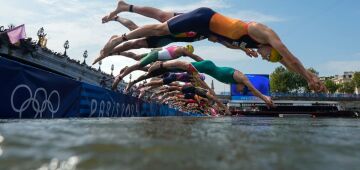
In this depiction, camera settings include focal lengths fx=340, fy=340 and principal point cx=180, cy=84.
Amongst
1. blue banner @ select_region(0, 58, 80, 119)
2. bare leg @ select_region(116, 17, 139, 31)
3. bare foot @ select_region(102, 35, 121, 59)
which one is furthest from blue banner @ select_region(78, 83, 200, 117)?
bare leg @ select_region(116, 17, 139, 31)

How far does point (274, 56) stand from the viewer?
8.05 meters

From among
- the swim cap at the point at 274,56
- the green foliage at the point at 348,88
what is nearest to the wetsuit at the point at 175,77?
the swim cap at the point at 274,56

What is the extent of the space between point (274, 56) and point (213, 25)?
1642 mm

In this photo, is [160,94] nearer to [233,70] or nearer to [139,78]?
[139,78]

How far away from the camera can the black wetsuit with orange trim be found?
8.15m

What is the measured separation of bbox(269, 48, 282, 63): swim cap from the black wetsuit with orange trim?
1.51 ft

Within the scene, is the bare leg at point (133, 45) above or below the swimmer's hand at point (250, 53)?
above

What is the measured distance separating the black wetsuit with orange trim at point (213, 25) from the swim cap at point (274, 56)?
460mm

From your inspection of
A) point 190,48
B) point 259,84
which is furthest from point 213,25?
point 259,84

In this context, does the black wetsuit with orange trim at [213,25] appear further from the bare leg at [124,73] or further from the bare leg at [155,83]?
the bare leg at [155,83]

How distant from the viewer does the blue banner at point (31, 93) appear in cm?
686

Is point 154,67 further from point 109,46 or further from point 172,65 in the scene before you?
point 109,46

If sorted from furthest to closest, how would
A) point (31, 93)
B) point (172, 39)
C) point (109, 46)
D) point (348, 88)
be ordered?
1. point (348, 88)
2. point (172, 39)
3. point (109, 46)
4. point (31, 93)

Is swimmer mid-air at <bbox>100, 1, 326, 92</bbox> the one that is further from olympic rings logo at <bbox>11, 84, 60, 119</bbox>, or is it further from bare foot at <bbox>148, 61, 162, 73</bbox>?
bare foot at <bbox>148, 61, 162, 73</bbox>
